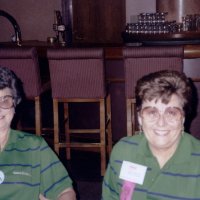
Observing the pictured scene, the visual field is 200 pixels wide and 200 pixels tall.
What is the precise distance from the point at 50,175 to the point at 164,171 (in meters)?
0.48

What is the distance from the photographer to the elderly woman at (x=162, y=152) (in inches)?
58.9

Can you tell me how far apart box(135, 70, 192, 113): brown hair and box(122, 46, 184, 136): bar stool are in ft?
4.17

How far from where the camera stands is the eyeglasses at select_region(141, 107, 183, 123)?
1.53 m

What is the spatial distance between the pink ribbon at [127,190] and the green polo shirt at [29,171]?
268 millimetres

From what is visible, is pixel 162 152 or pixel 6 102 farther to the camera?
pixel 6 102

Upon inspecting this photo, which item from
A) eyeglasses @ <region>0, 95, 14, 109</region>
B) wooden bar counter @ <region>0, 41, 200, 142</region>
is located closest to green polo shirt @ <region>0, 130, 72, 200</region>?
eyeglasses @ <region>0, 95, 14, 109</region>

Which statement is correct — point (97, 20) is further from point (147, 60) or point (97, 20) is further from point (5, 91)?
point (5, 91)

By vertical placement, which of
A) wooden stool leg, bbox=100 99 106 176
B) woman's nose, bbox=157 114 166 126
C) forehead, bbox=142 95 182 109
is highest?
forehead, bbox=142 95 182 109

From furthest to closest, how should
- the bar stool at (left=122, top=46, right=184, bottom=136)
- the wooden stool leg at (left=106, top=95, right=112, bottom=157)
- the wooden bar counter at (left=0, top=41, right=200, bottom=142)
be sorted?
the wooden stool leg at (left=106, top=95, right=112, bottom=157) → the wooden bar counter at (left=0, top=41, right=200, bottom=142) → the bar stool at (left=122, top=46, right=184, bottom=136)

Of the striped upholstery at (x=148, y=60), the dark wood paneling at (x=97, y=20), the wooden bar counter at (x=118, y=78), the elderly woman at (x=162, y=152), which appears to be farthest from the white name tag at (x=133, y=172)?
the dark wood paneling at (x=97, y=20)

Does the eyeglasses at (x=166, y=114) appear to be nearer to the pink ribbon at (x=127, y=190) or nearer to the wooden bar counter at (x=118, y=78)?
the pink ribbon at (x=127, y=190)

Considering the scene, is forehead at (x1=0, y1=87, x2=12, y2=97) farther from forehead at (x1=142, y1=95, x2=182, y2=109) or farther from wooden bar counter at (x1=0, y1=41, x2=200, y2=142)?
wooden bar counter at (x1=0, y1=41, x2=200, y2=142)

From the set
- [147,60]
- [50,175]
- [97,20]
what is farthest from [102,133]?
[97,20]

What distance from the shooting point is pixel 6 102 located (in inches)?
66.5
